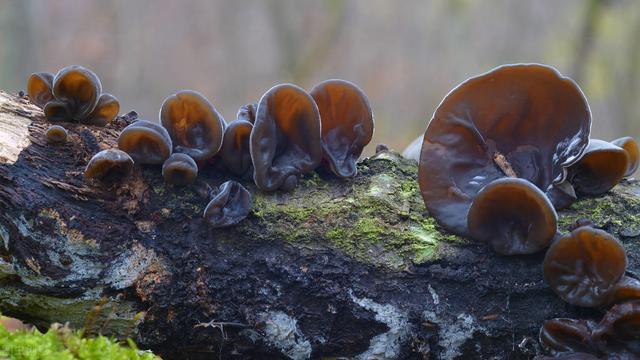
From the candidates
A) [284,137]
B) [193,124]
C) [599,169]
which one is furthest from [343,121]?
[599,169]

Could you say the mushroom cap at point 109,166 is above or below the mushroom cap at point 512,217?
above

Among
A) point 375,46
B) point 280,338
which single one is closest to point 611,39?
point 375,46

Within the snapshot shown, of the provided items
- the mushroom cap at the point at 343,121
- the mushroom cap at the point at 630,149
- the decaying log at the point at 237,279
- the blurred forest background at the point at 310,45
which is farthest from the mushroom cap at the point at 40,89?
the blurred forest background at the point at 310,45

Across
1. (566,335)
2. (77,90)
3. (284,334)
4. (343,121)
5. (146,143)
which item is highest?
(77,90)

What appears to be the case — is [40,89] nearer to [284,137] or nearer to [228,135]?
[228,135]

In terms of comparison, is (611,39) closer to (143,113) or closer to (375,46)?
(375,46)

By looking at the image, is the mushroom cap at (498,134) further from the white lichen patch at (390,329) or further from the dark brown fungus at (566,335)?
the dark brown fungus at (566,335)
